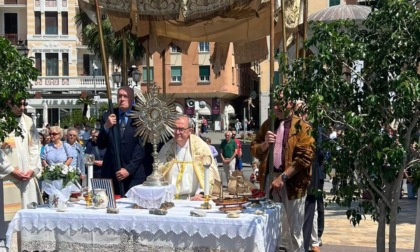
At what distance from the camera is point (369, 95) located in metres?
5.65

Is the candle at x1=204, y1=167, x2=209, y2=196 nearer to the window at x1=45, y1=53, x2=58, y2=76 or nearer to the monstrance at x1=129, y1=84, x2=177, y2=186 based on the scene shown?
the monstrance at x1=129, y1=84, x2=177, y2=186

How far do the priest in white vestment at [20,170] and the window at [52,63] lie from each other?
4793 cm

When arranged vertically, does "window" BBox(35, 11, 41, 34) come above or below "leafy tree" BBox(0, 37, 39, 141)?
above

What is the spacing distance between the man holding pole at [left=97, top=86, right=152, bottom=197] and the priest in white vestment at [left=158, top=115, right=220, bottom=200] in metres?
0.36

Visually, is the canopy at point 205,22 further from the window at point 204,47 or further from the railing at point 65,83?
the railing at point 65,83

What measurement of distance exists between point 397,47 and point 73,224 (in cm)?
345

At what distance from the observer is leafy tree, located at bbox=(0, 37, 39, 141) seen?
8.16 metres

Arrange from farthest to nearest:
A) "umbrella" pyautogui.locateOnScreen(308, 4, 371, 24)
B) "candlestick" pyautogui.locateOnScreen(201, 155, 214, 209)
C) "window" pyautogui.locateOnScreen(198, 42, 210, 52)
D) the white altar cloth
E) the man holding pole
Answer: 1. "window" pyautogui.locateOnScreen(198, 42, 210, 52)
2. "umbrella" pyautogui.locateOnScreen(308, 4, 371, 24)
3. the man holding pole
4. "candlestick" pyautogui.locateOnScreen(201, 155, 214, 209)
5. the white altar cloth

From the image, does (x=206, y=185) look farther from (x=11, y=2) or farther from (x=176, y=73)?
(x=11, y=2)

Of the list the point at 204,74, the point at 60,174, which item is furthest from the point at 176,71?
the point at 60,174

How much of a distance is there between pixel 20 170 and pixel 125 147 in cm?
161

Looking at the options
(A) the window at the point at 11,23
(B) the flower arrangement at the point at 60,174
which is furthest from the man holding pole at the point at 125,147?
(A) the window at the point at 11,23

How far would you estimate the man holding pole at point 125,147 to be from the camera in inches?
328

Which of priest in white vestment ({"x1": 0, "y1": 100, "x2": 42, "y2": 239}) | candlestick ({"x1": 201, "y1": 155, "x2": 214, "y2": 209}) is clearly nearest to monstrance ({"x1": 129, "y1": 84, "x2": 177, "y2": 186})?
candlestick ({"x1": 201, "y1": 155, "x2": 214, "y2": 209})
